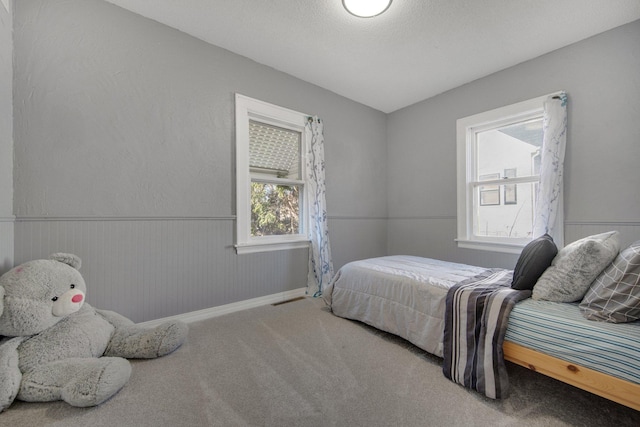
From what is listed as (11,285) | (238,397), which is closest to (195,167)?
(11,285)

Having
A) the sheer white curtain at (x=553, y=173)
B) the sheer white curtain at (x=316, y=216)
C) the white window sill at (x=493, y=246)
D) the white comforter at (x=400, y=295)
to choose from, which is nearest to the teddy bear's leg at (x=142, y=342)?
the white comforter at (x=400, y=295)

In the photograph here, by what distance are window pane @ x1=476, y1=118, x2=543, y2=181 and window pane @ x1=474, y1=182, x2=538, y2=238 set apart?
160 mm

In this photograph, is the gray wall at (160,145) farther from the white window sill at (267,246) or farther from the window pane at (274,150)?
the window pane at (274,150)

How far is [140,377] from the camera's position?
150 centimetres

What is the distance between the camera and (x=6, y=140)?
1.58 meters

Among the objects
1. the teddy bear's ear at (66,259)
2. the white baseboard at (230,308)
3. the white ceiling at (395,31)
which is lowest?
the white baseboard at (230,308)

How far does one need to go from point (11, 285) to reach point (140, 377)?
823 millimetres

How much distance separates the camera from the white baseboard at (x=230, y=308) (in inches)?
87.3

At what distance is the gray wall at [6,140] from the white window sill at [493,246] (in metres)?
3.95

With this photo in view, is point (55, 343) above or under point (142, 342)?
above

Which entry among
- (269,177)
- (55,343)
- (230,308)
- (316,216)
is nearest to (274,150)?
(269,177)

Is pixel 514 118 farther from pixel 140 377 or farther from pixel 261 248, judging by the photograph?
pixel 140 377

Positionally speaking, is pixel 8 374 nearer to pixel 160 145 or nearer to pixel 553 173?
pixel 160 145

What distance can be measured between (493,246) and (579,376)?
6.11 ft
